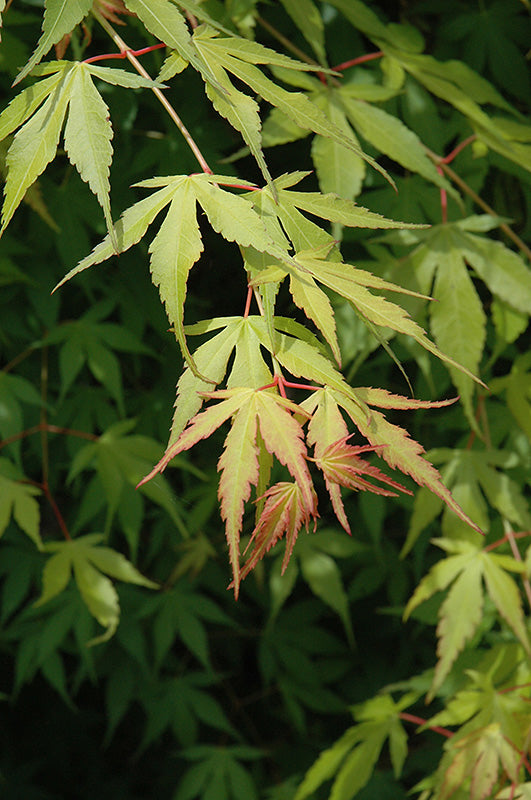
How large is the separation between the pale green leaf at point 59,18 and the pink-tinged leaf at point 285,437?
31cm

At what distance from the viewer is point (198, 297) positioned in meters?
1.58

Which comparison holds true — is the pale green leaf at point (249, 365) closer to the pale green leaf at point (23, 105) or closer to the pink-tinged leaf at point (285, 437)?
the pink-tinged leaf at point (285, 437)

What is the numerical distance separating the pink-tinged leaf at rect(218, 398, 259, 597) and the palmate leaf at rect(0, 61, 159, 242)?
16cm

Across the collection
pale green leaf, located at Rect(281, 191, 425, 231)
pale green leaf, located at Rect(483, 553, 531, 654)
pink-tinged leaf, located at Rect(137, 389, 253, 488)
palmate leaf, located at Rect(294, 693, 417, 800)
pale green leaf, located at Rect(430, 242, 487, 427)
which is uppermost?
pale green leaf, located at Rect(281, 191, 425, 231)

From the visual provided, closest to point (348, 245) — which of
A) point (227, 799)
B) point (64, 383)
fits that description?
point (64, 383)

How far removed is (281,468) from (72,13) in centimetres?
90

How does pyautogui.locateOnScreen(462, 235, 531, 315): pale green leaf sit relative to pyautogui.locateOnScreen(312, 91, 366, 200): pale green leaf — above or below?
below

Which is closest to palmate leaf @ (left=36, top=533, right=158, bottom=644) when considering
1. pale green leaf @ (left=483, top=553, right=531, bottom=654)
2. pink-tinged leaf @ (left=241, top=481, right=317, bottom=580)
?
pale green leaf @ (left=483, top=553, right=531, bottom=654)

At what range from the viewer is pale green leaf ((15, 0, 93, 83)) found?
613 mm

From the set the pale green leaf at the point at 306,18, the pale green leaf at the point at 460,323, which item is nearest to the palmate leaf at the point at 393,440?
the pale green leaf at the point at 460,323

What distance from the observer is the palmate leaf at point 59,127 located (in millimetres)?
608

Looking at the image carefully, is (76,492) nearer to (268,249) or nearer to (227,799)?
(227,799)

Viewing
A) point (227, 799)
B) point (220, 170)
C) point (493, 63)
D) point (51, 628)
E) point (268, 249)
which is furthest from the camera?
point (227, 799)

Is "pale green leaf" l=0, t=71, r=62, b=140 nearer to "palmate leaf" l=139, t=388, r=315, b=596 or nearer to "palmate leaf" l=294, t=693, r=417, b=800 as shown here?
"palmate leaf" l=139, t=388, r=315, b=596
